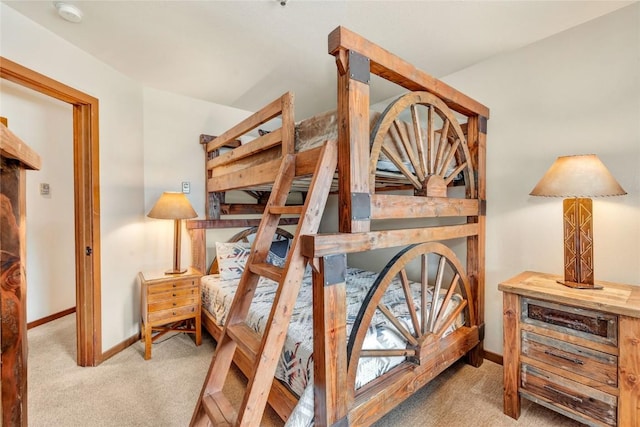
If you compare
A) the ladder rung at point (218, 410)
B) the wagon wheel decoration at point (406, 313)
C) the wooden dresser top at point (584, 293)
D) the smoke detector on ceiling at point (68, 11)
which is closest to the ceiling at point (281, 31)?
the smoke detector on ceiling at point (68, 11)

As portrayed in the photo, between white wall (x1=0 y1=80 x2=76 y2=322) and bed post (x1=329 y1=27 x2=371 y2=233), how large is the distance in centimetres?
353

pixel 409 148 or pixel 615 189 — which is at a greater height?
pixel 409 148

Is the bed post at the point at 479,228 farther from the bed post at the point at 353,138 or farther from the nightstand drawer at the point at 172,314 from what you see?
the nightstand drawer at the point at 172,314

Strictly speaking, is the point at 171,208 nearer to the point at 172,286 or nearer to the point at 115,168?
the point at 115,168

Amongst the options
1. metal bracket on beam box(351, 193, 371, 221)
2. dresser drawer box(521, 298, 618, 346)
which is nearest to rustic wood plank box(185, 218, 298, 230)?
metal bracket on beam box(351, 193, 371, 221)

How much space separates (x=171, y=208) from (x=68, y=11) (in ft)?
4.89

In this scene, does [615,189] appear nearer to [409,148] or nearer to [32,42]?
[409,148]

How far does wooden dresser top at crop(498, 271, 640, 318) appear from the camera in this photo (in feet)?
4.69

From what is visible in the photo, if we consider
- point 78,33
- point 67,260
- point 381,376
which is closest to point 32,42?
point 78,33

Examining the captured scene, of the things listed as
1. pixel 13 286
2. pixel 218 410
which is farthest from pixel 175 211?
pixel 13 286

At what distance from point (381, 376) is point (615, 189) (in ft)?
5.44

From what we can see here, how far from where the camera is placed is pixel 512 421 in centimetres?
172

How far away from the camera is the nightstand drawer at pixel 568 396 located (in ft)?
4.82

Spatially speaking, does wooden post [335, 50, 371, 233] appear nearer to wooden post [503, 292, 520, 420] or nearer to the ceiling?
the ceiling
